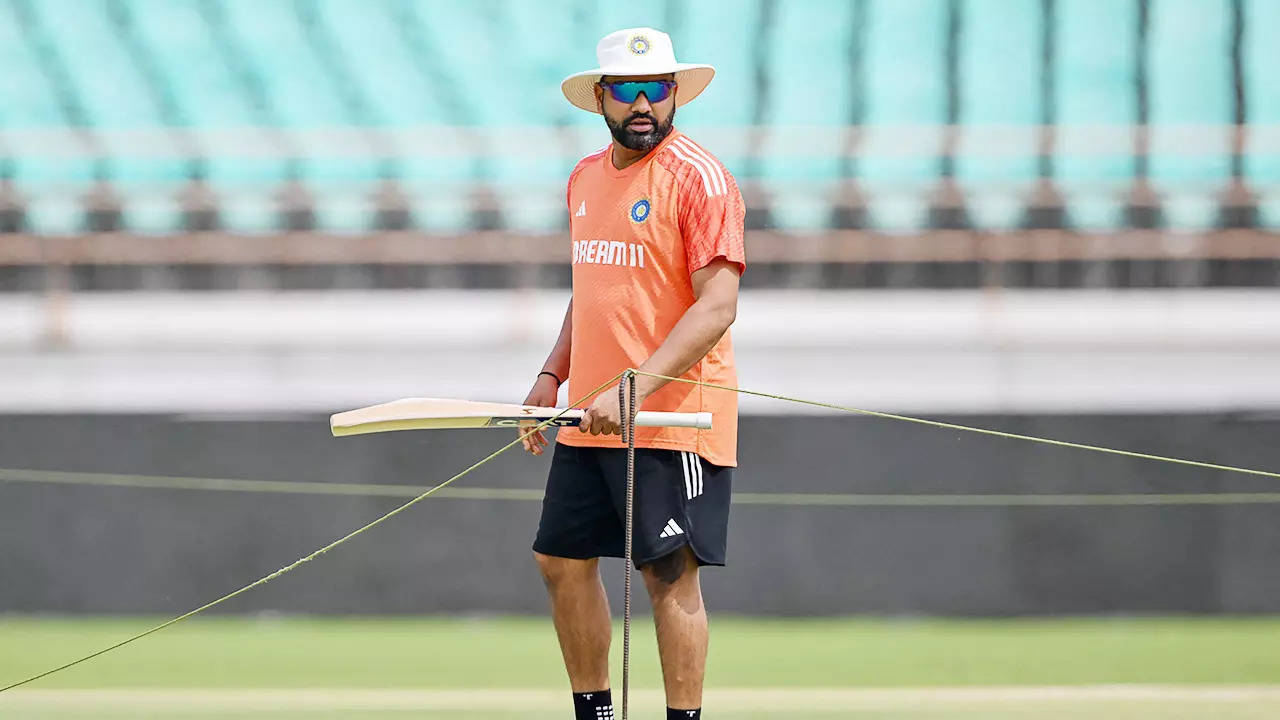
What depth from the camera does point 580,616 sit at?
3254mm

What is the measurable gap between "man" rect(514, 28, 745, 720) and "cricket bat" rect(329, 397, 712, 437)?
67 mm

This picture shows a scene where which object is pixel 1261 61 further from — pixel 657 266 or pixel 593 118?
pixel 657 266

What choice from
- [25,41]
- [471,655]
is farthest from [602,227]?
[25,41]

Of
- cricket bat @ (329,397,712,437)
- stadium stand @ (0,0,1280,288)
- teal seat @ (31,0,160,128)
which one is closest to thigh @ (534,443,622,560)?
cricket bat @ (329,397,712,437)

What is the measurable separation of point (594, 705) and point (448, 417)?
734 mm

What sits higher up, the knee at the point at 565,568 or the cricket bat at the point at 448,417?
the cricket bat at the point at 448,417

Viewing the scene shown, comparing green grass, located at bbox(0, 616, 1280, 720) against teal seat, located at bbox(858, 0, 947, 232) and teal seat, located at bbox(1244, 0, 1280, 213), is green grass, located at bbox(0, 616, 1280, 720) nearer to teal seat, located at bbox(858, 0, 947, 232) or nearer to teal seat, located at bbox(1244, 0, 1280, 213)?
teal seat, located at bbox(858, 0, 947, 232)

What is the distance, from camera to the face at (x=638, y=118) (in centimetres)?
309

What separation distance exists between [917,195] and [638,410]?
5.90 m

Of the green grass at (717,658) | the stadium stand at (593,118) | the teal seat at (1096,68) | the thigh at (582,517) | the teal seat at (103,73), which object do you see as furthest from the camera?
the teal seat at (103,73)

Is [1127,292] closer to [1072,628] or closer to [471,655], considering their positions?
[1072,628]

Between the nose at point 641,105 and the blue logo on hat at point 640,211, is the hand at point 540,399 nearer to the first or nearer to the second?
the blue logo on hat at point 640,211

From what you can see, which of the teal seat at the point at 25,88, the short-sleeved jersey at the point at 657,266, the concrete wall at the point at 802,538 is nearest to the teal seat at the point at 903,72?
the concrete wall at the point at 802,538

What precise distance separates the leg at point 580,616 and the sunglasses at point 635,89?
0.90 meters
